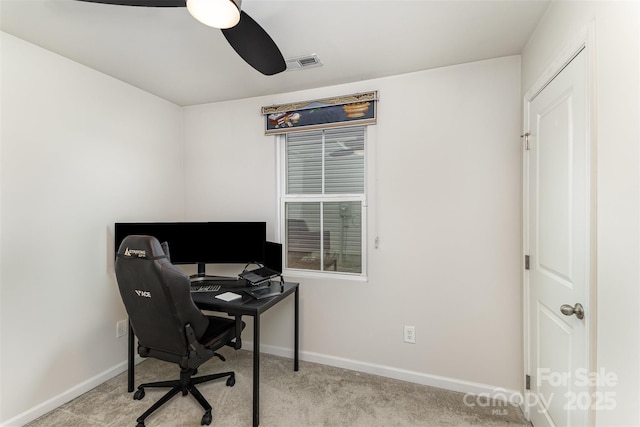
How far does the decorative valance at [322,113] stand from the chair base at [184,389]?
81.4 inches

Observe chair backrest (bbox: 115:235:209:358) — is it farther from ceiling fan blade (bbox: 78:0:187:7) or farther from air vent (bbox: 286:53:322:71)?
air vent (bbox: 286:53:322:71)

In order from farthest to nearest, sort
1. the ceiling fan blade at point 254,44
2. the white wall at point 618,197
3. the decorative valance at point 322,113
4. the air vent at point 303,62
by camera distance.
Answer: the decorative valance at point 322,113
the air vent at point 303,62
the ceiling fan blade at point 254,44
the white wall at point 618,197

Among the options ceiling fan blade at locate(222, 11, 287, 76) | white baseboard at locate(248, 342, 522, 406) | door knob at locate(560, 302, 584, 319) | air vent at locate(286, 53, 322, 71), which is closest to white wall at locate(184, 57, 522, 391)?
white baseboard at locate(248, 342, 522, 406)

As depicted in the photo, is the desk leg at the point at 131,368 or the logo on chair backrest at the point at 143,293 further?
the desk leg at the point at 131,368

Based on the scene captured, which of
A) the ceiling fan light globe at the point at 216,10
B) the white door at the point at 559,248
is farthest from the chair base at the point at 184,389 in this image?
the ceiling fan light globe at the point at 216,10

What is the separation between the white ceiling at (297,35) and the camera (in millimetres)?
1543

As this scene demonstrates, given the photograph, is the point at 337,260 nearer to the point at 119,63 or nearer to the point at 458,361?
the point at 458,361

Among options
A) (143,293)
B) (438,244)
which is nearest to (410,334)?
(438,244)

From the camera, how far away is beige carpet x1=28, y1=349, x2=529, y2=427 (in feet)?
6.13

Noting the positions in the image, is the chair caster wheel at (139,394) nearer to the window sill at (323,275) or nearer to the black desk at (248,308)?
the black desk at (248,308)

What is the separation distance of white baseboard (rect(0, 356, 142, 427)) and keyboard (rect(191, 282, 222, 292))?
37.6 inches

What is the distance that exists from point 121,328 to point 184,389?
2.86ft

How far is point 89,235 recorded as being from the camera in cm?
221

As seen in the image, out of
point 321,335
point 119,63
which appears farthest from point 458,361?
point 119,63
